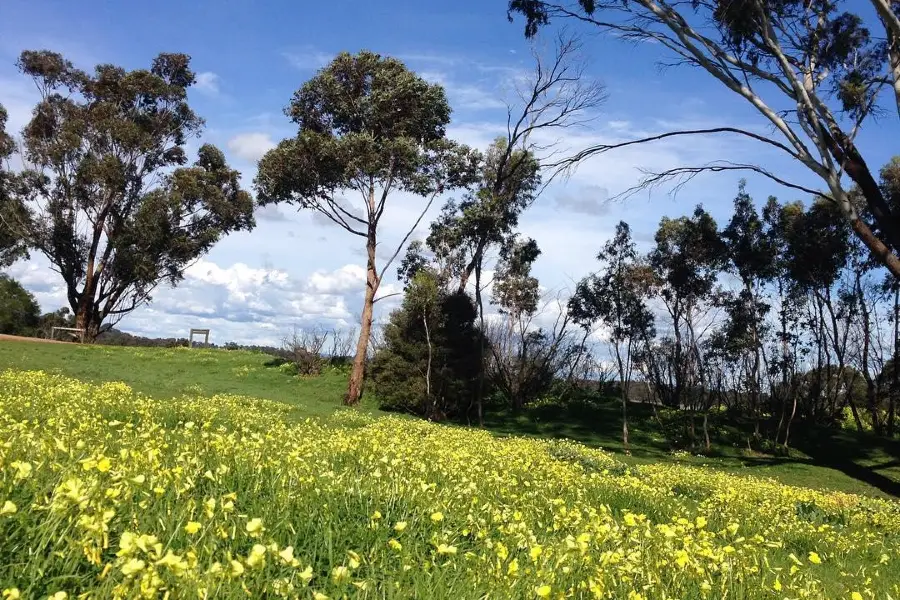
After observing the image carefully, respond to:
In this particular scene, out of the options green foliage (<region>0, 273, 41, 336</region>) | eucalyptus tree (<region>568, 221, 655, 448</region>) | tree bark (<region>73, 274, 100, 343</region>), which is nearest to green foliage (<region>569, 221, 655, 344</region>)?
eucalyptus tree (<region>568, 221, 655, 448</region>)

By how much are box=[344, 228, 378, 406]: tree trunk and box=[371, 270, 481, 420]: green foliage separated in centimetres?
69

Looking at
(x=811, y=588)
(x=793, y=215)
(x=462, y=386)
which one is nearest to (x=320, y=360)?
(x=462, y=386)

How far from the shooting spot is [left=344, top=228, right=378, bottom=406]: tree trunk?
Result: 85.1 feet

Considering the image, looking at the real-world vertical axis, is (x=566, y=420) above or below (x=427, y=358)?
below

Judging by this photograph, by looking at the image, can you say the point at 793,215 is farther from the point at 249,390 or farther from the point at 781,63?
the point at 249,390

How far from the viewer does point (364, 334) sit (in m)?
26.6

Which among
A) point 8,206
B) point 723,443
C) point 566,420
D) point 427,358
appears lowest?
point 723,443

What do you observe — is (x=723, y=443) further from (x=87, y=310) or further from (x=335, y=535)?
(x=87, y=310)

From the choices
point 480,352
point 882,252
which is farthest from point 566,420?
point 882,252

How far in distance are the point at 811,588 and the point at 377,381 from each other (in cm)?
2261

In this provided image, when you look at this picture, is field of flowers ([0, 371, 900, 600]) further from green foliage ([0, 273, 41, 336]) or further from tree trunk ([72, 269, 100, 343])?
green foliage ([0, 273, 41, 336])

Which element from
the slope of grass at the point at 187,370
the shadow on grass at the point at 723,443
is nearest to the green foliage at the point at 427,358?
the shadow on grass at the point at 723,443

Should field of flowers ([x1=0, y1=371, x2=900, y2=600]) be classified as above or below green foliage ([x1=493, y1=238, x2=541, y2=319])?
below

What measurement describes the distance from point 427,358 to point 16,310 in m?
56.0
